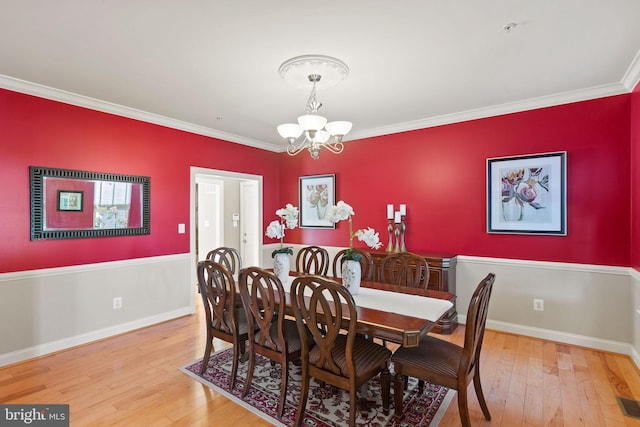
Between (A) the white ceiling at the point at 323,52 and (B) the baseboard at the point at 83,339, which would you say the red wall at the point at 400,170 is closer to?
(A) the white ceiling at the point at 323,52

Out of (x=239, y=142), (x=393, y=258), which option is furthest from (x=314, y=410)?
(x=239, y=142)

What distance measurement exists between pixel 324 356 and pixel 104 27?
2508 millimetres

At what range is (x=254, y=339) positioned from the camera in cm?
238

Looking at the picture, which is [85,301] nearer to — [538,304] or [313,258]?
[313,258]

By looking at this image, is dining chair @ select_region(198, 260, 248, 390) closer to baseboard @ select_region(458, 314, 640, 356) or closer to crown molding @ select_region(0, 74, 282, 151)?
crown molding @ select_region(0, 74, 282, 151)

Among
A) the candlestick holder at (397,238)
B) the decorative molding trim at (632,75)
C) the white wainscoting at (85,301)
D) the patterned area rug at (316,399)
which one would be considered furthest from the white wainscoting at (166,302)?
the decorative molding trim at (632,75)

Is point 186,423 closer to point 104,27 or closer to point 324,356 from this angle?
point 324,356

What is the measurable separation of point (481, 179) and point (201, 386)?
356 cm

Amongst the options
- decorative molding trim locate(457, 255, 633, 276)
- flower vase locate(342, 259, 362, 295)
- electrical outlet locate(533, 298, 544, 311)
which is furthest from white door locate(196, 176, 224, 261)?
electrical outlet locate(533, 298, 544, 311)

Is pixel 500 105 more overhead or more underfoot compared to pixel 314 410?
more overhead

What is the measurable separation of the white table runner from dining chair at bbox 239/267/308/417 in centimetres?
56

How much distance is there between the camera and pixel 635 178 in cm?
287

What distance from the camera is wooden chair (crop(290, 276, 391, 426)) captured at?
1.84 metres

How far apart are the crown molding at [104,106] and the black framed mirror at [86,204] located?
0.70m
